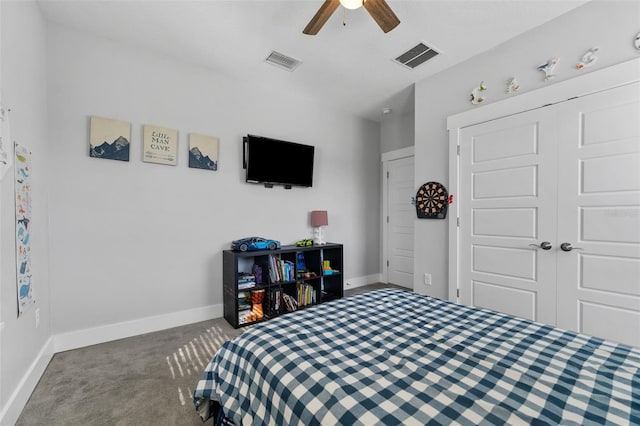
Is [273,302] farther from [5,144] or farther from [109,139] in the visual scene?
[5,144]

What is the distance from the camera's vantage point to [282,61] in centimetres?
299

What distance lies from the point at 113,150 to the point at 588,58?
411cm

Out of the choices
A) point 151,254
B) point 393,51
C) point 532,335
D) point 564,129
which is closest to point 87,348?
point 151,254

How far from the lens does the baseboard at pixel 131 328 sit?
2403 millimetres

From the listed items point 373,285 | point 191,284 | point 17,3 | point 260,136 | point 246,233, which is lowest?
point 373,285

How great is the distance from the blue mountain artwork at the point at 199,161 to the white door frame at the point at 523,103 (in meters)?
2.65

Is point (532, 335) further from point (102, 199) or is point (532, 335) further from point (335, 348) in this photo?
point (102, 199)

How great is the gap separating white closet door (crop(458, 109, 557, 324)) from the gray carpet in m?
2.63

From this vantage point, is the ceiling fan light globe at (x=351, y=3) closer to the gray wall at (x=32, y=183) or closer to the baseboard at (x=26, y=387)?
the gray wall at (x=32, y=183)

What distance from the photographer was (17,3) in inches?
70.3

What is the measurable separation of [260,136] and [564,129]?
118 inches

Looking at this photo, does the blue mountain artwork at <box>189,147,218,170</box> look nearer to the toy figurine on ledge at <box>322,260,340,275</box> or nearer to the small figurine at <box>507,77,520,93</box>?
the toy figurine on ledge at <box>322,260,340,275</box>

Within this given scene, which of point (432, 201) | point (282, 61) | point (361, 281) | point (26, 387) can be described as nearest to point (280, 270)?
point (361, 281)

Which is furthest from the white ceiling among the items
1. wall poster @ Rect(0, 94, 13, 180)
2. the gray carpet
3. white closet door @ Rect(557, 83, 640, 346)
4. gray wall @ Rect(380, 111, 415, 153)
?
the gray carpet
